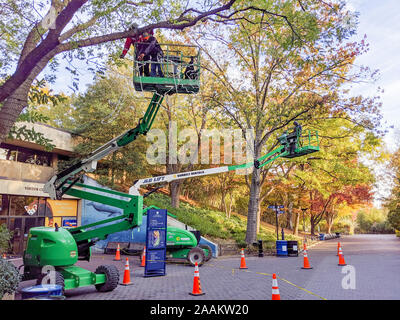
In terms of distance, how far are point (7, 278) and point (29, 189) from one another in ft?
50.0

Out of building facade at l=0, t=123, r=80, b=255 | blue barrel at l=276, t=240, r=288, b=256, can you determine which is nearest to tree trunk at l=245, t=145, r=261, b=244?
blue barrel at l=276, t=240, r=288, b=256

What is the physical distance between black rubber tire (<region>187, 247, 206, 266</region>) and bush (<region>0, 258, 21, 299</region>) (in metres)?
9.11

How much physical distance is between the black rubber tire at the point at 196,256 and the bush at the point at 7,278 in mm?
9111

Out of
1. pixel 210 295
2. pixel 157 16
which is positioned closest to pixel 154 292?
pixel 210 295

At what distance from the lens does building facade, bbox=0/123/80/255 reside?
2072 centimetres

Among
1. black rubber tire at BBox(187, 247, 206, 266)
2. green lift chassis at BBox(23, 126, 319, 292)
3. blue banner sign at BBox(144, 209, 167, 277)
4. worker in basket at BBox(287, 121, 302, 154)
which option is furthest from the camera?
black rubber tire at BBox(187, 247, 206, 266)

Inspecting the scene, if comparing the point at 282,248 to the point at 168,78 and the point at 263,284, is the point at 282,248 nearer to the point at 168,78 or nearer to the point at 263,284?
the point at 263,284

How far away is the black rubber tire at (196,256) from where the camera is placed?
637 inches

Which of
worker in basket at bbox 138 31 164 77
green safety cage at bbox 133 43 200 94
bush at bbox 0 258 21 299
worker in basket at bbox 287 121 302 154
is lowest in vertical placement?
bush at bbox 0 258 21 299

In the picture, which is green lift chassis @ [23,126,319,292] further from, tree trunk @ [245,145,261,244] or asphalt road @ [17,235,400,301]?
tree trunk @ [245,145,261,244]

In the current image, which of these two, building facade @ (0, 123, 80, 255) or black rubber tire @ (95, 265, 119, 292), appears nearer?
black rubber tire @ (95, 265, 119, 292)

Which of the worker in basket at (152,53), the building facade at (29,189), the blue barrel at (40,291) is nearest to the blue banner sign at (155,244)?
the worker in basket at (152,53)

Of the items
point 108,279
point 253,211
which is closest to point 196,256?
point 108,279

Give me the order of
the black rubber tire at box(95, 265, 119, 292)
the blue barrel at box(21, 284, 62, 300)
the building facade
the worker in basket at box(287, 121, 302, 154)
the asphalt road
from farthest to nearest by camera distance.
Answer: the building facade → the worker in basket at box(287, 121, 302, 154) → the black rubber tire at box(95, 265, 119, 292) → the asphalt road → the blue barrel at box(21, 284, 62, 300)
